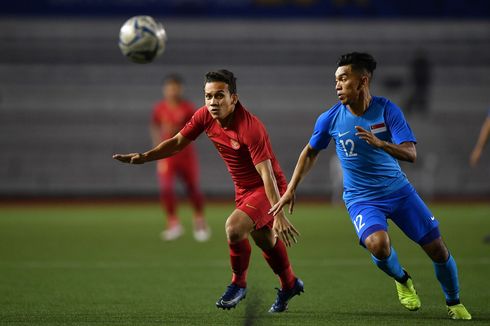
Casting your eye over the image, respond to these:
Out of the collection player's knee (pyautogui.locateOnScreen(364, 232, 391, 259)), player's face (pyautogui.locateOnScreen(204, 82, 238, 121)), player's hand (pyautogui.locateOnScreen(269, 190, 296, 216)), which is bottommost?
player's knee (pyautogui.locateOnScreen(364, 232, 391, 259))

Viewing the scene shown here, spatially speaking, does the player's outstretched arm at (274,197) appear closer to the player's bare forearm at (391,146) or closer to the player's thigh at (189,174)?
the player's bare forearm at (391,146)

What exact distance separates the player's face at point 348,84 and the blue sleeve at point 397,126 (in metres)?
0.26

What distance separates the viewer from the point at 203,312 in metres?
6.43

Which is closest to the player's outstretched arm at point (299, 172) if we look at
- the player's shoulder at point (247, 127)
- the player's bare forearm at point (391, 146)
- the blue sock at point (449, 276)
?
the player's shoulder at point (247, 127)

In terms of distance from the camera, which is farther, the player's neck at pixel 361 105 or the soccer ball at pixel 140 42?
the soccer ball at pixel 140 42

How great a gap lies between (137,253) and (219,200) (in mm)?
10997

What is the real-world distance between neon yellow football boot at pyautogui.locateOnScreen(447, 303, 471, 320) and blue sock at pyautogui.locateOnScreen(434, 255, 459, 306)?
1.7 inches

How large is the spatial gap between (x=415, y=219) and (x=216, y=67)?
1884 centimetres

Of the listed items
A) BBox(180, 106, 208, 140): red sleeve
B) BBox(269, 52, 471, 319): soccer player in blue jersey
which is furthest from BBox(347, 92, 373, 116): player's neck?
BBox(180, 106, 208, 140): red sleeve

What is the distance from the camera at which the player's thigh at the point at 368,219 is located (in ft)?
19.1

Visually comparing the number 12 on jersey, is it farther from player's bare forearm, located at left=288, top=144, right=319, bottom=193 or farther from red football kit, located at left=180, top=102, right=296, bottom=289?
red football kit, located at left=180, top=102, right=296, bottom=289

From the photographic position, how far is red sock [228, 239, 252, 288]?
646 cm

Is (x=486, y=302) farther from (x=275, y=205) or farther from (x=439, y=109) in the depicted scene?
(x=439, y=109)

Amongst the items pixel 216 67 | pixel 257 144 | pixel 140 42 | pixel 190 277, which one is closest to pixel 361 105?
pixel 257 144
